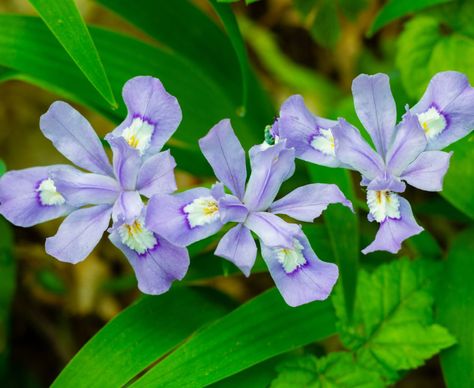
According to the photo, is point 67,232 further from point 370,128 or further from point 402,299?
point 402,299

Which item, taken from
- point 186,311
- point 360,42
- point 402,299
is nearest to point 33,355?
point 186,311

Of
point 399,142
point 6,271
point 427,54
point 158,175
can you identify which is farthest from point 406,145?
point 6,271

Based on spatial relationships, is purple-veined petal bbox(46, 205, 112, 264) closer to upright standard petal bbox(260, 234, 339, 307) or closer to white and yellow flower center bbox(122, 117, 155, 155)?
white and yellow flower center bbox(122, 117, 155, 155)

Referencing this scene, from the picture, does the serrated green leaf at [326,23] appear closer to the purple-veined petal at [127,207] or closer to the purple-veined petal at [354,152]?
the purple-veined petal at [354,152]

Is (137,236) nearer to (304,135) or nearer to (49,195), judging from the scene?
(49,195)

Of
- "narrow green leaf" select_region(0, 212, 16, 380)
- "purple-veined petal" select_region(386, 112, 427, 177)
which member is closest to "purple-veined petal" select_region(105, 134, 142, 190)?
"purple-veined petal" select_region(386, 112, 427, 177)

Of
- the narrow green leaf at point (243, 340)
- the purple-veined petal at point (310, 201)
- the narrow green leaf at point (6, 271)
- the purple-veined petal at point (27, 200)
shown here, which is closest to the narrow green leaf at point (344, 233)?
Result: the narrow green leaf at point (243, 340)
